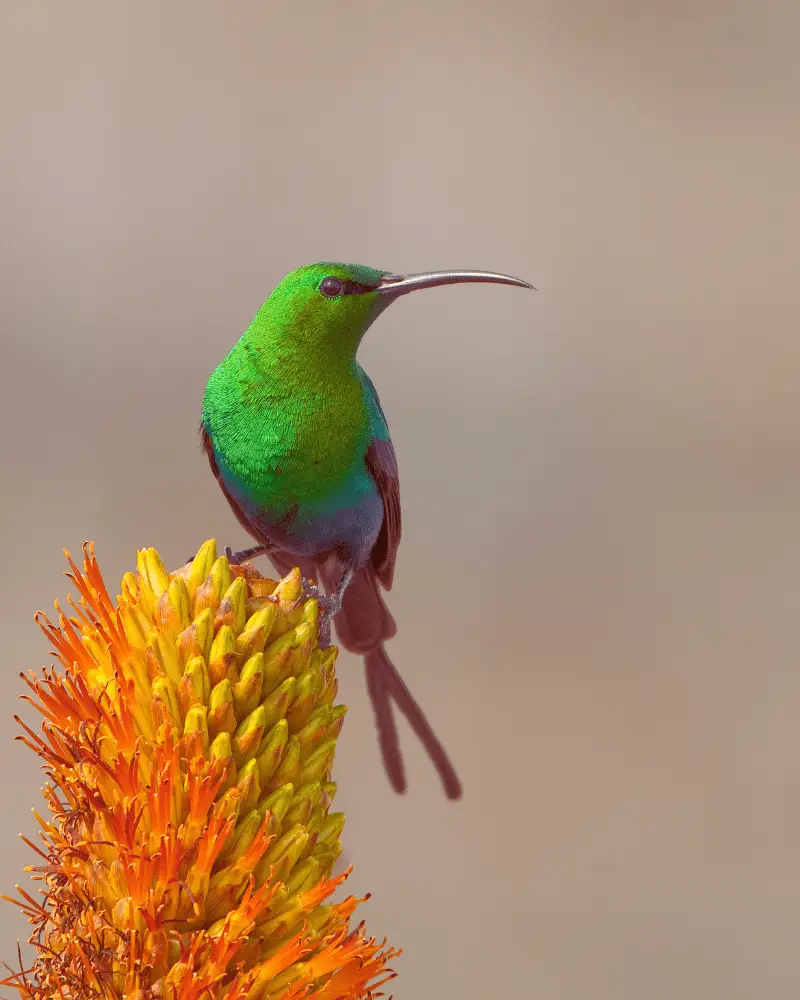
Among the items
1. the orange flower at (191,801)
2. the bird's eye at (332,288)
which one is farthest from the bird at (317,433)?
the orange flower at (191,801)

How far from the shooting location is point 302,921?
456 millimetres

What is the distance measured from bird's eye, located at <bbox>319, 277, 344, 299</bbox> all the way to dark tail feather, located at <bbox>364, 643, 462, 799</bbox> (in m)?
0.25

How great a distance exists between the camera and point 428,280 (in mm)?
603

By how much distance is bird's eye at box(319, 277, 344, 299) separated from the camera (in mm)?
639

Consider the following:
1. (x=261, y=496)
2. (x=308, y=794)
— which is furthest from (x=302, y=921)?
(x=261, y=496)

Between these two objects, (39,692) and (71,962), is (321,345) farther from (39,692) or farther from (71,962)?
(71,962)

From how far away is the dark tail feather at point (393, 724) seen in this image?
2.23 ft

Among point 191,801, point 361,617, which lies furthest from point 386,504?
point 191,801

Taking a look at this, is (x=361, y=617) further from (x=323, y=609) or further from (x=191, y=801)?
(x=191, y=801)

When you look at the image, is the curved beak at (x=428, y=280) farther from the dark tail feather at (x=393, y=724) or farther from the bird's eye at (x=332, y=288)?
the dark tail feather at (x=393, y=724)

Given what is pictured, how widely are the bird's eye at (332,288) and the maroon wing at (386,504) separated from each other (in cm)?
10

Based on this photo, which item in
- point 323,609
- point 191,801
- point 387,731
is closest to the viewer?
point 191,801

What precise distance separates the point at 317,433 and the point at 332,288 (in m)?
0.09

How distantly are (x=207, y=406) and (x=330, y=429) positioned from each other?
0.09m
